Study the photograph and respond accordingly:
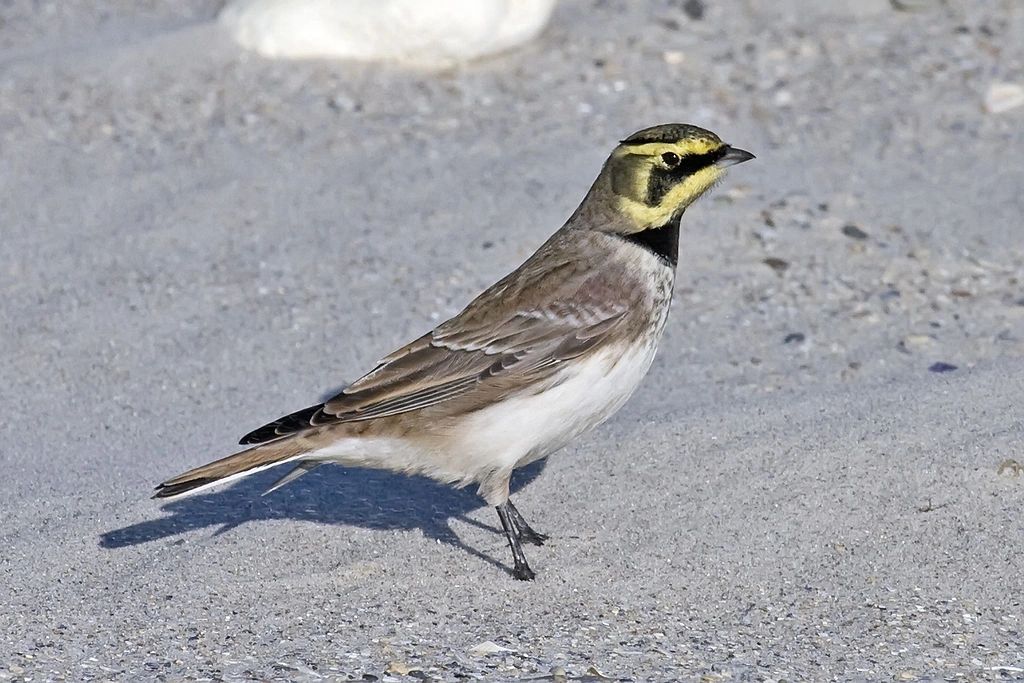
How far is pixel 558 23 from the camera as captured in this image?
1104 centimetres

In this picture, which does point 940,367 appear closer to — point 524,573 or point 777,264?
point 777,264

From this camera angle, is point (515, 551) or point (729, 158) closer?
point (515, 551)

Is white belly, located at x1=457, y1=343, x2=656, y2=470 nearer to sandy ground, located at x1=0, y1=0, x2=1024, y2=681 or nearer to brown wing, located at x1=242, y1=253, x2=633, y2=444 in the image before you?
brown wing, located at x1=242, y1=253, x2=633, y2=444

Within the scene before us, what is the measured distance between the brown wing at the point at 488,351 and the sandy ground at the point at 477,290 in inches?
24.5

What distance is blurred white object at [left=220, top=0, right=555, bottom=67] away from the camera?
1022 centimetres

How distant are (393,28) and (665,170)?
15.7 feet

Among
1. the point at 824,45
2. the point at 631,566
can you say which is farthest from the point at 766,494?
the point at 824,45

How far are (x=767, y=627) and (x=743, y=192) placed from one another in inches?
162

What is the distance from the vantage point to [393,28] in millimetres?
10258

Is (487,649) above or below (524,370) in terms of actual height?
below

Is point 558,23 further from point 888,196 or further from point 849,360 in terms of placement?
point 849,360

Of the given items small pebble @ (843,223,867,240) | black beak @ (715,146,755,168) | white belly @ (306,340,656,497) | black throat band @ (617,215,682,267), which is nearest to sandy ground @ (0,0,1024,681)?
small pebble @ (843,223,867,240)

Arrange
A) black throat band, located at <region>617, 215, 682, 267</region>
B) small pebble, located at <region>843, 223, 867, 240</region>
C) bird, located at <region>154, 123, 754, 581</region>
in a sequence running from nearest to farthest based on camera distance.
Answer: bird, located at <region>154, 123, 754, 581</region> < black throat band, located at <region>617, 215, 682, 267</region> < small pebble, located at <region>843, 223, 867, 240</region>

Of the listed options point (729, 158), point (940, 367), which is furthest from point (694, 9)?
point (729, 158)
